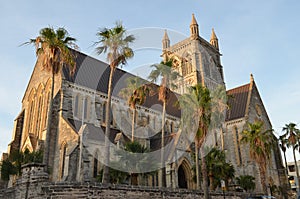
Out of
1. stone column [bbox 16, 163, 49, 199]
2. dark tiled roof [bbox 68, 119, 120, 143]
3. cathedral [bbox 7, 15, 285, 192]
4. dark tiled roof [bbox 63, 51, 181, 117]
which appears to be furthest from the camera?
dark tiled roof [bbox 63, 51, 181, 117]

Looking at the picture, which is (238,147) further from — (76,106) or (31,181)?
(31,181)

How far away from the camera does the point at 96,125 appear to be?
102 feet

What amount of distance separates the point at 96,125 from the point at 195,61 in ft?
92.9

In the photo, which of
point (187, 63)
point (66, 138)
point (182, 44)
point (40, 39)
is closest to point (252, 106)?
point (187, 63)

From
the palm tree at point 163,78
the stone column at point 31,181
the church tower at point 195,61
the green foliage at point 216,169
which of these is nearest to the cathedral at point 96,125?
the church tower at point 195,61

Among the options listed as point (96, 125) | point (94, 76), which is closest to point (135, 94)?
point (96, 125)

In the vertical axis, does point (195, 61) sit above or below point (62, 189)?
above

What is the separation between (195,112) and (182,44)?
121 ft

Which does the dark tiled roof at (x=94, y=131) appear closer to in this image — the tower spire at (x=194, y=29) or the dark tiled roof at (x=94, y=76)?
the dark tiled roof at (x=94, y=76)

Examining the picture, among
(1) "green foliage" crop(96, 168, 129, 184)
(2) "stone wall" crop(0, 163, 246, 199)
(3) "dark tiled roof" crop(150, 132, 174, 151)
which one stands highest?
(3) "dark tiled roof" crop(150, 132, 174, 151)

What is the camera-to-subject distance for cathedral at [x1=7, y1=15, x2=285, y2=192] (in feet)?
82.7

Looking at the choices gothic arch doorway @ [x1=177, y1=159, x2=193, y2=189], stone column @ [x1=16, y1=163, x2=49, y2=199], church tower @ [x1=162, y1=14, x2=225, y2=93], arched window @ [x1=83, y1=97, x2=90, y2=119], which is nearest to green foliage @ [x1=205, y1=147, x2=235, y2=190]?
gothic arch doorway @ [x1=177, y1=159, x2=193, y2=189]

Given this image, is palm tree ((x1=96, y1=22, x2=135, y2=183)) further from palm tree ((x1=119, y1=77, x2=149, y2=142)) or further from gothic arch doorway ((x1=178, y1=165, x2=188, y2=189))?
gothic arch doorway ((x1=178, y1=165, x2=188, y2=189))

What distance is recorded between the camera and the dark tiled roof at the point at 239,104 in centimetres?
4444
